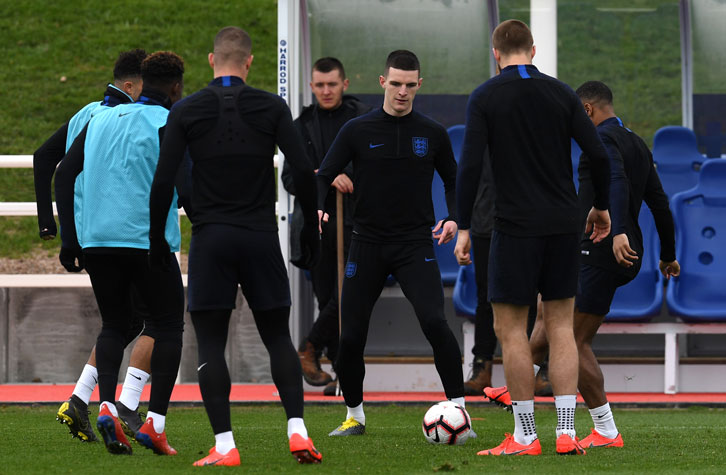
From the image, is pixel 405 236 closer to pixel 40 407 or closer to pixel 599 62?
pixel 40 407

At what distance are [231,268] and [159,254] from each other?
1.12ft

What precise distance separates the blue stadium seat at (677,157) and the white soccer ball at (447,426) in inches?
189

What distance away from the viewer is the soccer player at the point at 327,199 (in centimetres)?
951

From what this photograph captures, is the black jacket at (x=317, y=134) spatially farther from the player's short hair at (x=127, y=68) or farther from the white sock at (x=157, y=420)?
the white sock at (x=157, y=420)

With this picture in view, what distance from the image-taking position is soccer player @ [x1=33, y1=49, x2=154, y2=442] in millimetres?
6871

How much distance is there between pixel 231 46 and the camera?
5.91m

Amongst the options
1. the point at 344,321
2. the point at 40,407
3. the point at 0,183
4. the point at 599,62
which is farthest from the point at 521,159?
the point at 0,183

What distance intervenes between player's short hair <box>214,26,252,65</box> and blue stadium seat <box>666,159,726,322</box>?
5.52 meters

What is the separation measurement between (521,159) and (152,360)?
2079 mm

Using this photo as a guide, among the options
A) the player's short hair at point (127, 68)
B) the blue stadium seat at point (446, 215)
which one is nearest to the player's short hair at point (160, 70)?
the player's short hair at point (127, 68)

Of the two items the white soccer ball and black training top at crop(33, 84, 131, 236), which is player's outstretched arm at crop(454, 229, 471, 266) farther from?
black training top at crop(33, 84, 131, 236)

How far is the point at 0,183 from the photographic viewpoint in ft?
55.0

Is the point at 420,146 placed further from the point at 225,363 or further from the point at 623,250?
the point at 225,363

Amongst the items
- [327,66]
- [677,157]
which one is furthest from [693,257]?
[327,66]
